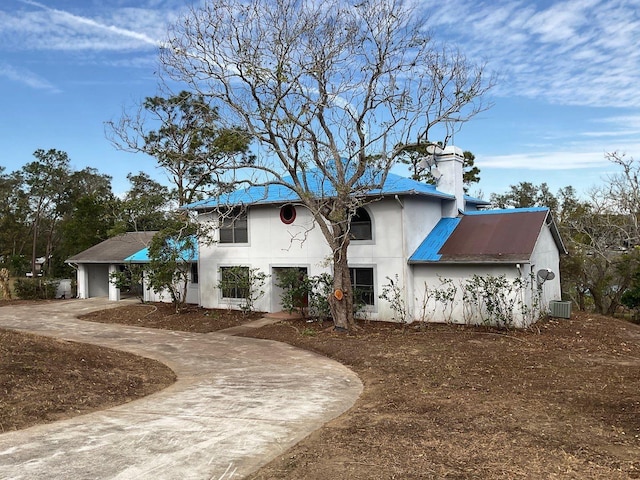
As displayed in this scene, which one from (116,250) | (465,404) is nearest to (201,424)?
(465,404)

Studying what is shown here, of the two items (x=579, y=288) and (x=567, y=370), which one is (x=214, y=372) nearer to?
(x=567, y=370)

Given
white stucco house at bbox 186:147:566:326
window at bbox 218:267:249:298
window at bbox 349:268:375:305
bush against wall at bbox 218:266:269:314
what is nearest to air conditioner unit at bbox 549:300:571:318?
white stucco house at bbox 186:147:566:326

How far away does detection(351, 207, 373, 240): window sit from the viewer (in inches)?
613

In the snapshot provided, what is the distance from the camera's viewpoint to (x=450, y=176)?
1709 cm

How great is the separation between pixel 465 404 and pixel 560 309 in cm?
1009

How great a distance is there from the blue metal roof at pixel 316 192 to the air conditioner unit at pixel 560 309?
4721 millimetres

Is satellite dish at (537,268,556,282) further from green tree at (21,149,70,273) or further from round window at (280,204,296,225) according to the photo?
green tree at (21,149,70,273)

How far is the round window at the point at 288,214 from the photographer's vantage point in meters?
16.8

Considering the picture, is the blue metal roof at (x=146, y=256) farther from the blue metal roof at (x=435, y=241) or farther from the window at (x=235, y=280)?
the blue metal roof at (x=435, y=241)

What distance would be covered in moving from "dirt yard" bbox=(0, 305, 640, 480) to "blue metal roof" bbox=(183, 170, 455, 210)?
423 cm

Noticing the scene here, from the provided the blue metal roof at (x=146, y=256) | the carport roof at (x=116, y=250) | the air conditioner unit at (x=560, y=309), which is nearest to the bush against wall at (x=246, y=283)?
the blue metal roof at (x=146, y=256)

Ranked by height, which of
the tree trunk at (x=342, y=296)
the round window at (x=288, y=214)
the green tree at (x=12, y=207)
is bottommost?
the tree trunk at (x=342, y=296)

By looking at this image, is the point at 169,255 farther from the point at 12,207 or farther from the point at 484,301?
the point at 12,207

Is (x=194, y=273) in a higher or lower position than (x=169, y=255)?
lower
